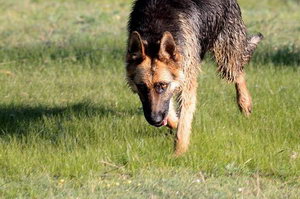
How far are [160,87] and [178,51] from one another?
43 cm

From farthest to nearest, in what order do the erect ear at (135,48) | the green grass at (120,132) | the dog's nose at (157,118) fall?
1. the dog's nose at (157,118)
2. the erect ear at (135,48)
3. the green grass at (120,132)

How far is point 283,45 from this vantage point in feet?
41.7

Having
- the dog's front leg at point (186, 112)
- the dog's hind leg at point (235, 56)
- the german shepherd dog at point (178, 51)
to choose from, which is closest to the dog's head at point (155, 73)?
the german shepherd dog at point (178, 51)

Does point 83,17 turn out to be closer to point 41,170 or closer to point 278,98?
point 278,98

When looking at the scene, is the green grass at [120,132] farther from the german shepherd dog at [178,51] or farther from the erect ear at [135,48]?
the erect ear at [135,48]

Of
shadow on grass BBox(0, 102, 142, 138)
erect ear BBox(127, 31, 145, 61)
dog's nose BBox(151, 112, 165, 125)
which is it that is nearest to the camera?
erect ear BBox(127, 31, 145, 61)

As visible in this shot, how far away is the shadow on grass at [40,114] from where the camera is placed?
8594 millimetres

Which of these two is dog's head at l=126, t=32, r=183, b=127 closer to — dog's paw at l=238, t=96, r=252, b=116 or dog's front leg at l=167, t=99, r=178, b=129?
dog's front leg at l=167, t=99, r=178, b=129

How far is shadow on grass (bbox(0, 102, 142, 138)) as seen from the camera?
28.2 feet

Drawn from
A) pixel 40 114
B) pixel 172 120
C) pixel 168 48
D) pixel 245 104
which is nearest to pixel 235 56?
pixel 245 104

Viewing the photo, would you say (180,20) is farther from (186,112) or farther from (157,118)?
(157,118)

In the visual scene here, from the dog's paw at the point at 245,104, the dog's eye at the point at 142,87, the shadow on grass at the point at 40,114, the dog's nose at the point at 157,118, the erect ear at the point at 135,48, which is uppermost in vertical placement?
the erect ear at the point at 135,48

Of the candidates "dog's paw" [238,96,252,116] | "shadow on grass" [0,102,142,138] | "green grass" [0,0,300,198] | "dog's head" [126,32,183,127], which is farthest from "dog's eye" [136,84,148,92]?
"dog's paw" [238,96,252,116]

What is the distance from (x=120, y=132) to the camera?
26.7ft
